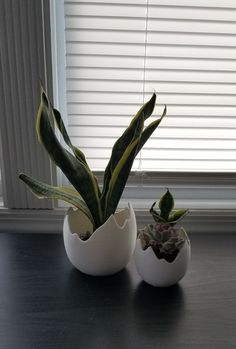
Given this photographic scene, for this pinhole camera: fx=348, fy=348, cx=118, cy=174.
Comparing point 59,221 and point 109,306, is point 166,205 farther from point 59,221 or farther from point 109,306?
point 59,221

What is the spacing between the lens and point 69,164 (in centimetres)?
59

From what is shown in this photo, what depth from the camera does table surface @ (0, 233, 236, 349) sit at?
0.54 metres

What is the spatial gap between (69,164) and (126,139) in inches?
4.3

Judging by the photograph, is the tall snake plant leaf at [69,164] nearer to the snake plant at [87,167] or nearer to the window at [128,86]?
the snake plant at [87,167]

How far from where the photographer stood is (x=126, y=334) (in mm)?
548

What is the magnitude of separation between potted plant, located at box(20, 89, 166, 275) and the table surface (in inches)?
2.1

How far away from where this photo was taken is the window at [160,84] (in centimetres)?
77

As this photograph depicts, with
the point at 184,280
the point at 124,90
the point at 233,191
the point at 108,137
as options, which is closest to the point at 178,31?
the point at 124,90

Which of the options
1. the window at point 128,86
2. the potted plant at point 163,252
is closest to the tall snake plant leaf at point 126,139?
the potted plant at point 163,252

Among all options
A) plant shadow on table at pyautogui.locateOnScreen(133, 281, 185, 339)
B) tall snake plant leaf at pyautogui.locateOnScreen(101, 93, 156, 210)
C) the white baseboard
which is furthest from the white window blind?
plant shadow on table at pyautogui.locateOnScreen(133, 281, 185, 339)

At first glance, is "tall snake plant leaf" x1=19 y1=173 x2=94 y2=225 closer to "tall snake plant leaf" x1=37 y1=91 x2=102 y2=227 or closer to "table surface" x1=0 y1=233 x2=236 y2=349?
"tall snake plant leaf" x1=37 y1=91 x2=102 y2=227

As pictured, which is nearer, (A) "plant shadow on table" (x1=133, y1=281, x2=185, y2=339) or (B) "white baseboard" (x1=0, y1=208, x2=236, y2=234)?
(A) "plant shadow on table" (x1=133, y1=281, x2=185, y2=339)

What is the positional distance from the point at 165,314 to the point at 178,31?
594mm

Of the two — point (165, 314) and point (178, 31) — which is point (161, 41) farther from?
point (165, 314)
